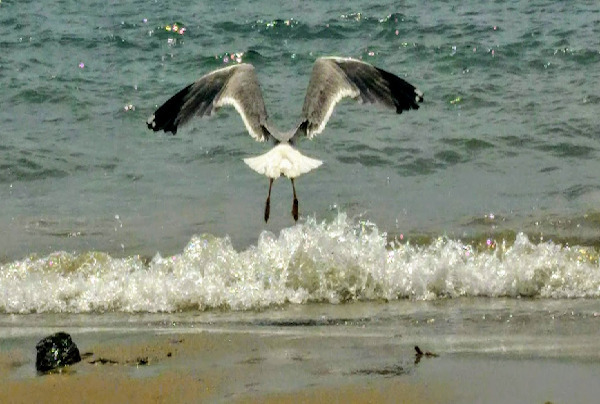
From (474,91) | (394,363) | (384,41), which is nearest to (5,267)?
(394,363)

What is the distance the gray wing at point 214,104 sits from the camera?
7352 mm

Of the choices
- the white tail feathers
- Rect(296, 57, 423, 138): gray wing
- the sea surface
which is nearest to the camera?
the white tail feathers

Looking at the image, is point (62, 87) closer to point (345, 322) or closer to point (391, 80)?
point (391, 80)

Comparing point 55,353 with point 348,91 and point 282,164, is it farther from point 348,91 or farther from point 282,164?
point 348,91

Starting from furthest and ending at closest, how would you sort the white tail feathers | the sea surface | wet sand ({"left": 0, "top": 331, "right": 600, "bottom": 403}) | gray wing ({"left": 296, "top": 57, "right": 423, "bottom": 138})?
gray wing ({"left": 296, "top": 57, "right": 423, "bottom": 138})
the sea surface
the white tail feathers
wet sand ({"left": 0, "top": 331, "right": 600, "bottom": 403})

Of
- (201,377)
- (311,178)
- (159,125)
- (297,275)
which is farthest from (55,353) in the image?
(311,178)

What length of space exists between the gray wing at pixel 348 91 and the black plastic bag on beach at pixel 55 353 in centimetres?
273

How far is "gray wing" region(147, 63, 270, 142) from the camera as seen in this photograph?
7352 mm

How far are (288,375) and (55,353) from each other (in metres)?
1.04

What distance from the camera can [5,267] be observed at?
7582 millimetres

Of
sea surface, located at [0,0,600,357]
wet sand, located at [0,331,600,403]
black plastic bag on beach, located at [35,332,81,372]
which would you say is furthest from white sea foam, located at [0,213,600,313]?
black plastic bag on beach, located at [35,332,81,372]

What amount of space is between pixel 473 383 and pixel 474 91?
8194 mm

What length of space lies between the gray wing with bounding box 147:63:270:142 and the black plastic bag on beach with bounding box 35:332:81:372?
103 inches

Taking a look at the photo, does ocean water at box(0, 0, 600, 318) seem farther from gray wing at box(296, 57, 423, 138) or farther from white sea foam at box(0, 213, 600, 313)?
gray wing at box(296, 57, 423, 138)
